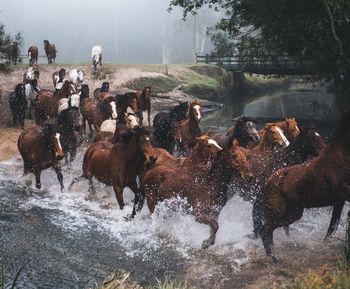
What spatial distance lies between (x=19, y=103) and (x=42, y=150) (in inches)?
289

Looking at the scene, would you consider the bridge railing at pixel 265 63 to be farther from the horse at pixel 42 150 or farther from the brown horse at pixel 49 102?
the horse at pixel 42 150

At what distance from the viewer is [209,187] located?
775 centimetres

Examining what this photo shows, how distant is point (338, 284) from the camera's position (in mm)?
4895

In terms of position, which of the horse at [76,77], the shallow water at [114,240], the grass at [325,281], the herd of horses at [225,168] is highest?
the horse at [76,77]

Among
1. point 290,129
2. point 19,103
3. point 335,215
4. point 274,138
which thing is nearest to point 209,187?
point 335,215

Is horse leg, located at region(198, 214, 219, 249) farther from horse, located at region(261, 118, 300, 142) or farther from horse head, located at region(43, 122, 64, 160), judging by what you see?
horse head, located at region(43, 122, 64, 160)

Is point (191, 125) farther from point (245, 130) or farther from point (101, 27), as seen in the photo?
point (101, 27)

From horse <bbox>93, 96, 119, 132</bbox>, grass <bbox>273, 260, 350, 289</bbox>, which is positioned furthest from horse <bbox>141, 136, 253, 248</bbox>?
horse <bbox>93, 96, 119, 132</bbox>

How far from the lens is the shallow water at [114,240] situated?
7121mm

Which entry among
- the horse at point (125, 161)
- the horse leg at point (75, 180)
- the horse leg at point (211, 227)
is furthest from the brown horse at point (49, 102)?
the horse leg at point (211, 227)

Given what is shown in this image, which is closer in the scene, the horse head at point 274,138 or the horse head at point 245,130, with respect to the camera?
the horse head at point 274,138

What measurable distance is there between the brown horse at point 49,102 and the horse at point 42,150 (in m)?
5.89

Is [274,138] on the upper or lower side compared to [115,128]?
upper

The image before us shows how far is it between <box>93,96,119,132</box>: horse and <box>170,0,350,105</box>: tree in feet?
22.8
